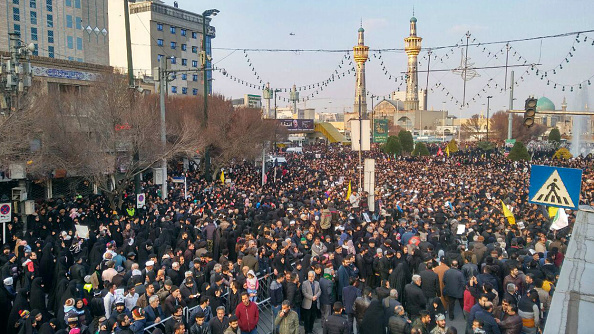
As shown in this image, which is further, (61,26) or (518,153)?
(61,26)

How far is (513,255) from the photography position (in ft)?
30.6

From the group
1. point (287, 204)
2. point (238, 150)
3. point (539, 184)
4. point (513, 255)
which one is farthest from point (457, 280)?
point (238, 150)

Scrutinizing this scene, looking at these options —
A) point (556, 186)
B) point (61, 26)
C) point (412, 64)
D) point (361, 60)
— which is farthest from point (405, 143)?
point (412, 64)

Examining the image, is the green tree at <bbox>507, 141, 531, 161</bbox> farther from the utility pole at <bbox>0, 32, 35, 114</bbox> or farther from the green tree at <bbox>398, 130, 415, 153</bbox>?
the utility pole at <bbox>0, 32, 35, 114</bbox>

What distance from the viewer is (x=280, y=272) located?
893 cm

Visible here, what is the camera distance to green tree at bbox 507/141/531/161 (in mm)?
35812

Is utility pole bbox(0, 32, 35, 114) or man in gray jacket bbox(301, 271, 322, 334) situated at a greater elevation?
utility pole bbox(0, 32, 35, 114)

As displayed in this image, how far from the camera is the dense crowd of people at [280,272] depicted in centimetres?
674

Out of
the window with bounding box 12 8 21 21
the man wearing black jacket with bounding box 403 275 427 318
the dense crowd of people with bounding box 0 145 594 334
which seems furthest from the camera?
the window with bounding box 12 8 21 21

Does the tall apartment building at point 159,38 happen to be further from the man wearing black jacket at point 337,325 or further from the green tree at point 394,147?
the man wearing black jacket at point 337,325

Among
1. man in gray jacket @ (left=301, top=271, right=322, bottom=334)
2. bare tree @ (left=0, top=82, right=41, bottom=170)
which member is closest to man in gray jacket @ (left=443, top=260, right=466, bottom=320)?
man in gray jacket @ (left=301, top=271, right=322, bottom=334)

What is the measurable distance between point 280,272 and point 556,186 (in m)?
5.30

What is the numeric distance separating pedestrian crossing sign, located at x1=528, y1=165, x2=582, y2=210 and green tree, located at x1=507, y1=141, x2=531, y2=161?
29.5 meters

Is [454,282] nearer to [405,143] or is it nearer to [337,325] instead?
[337,325]
